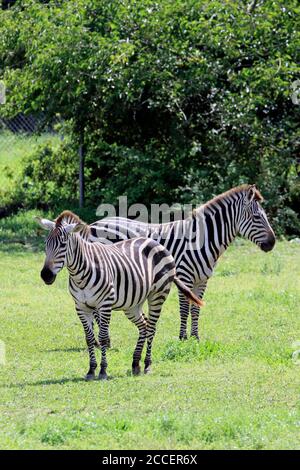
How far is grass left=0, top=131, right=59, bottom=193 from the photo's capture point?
1964cm

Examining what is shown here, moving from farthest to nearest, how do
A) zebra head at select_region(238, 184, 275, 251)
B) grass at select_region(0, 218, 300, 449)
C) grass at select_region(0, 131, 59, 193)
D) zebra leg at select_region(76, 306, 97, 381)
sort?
grass at select_region(0, 131, 59, 193) → zebra head at select_region(238, 184, 275, 251) → zebra leg at select_region(76, 306, 97, 381) → grass at select_region(0, 218, 300, 449)

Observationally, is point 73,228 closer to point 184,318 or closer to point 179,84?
point 184,318

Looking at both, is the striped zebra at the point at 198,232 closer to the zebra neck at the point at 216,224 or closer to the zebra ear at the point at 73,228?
the zebra neck at the point at 216,224

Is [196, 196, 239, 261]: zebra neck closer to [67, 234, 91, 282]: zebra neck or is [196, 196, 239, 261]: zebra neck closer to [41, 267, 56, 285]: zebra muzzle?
[67, 234, 91, 282]: zebra neck

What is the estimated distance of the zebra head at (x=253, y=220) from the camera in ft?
37.8

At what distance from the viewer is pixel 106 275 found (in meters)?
9.12

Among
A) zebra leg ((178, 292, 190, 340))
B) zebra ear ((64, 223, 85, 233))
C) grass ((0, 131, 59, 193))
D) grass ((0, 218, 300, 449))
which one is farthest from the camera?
grass ((0, 131, 59, 193))

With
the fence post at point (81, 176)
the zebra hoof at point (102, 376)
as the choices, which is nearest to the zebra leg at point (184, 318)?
the zebra hoof at point (102, 376)

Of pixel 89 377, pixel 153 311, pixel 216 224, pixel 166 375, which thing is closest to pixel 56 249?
pixel 89 377

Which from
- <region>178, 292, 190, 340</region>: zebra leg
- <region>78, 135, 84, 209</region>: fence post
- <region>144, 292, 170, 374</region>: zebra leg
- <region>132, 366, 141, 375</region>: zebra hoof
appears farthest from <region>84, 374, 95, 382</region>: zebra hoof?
<region>78, 135, 84, 209</region>: fence post

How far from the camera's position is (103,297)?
9047 mm

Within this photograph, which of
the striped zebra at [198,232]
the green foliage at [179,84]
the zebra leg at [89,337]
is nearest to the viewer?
the zebra leg at [89,337]

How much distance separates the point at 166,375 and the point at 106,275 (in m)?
1.04
